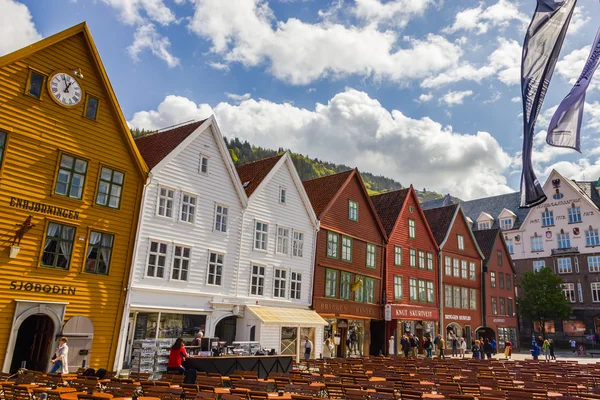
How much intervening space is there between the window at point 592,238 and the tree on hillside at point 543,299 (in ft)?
21.9

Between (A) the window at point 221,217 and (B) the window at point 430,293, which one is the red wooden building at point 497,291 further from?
Result: (A) the window at point 221,217

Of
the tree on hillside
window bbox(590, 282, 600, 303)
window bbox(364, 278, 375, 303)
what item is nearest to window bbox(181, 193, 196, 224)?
window bbox(364, 278, 375, 303)

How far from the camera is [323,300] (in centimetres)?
3228

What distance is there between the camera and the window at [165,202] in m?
23.9

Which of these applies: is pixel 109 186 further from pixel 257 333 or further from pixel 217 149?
pixel 257 333

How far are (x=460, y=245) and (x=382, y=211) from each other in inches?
418

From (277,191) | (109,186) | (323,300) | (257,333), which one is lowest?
(257,333)

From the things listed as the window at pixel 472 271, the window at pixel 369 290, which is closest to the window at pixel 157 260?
the window at pixel 369 290

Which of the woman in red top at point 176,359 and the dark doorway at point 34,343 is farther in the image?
the dark doorway at point 34,343

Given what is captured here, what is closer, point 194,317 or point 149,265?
point 149,265

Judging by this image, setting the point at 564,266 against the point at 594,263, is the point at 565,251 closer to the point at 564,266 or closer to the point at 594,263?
the point at 564,266

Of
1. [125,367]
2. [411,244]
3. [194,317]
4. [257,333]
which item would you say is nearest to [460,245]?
[411,244]

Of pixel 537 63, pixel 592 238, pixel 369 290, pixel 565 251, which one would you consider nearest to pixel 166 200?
pixel 537 63

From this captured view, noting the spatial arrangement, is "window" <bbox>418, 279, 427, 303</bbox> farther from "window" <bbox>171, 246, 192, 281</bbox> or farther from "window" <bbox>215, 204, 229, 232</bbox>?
"window" <bbox>171, 246, 192, 281</bbox>
